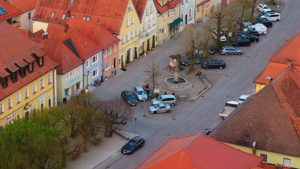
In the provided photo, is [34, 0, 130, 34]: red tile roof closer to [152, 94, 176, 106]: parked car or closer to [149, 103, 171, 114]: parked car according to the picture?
[152, 94, 176, 106]: parked car

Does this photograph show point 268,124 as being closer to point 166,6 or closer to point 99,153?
point 99,153

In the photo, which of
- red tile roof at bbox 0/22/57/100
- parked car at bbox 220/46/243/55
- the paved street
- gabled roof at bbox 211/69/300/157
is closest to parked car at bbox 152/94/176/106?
the paved street

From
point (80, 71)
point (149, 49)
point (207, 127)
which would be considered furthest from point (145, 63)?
point (207, 127)

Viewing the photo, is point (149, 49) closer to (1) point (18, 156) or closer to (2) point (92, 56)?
(2) point (92, 56)

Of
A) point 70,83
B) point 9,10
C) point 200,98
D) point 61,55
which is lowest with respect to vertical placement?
point 200,98

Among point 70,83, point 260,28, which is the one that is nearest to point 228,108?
point 70,83
